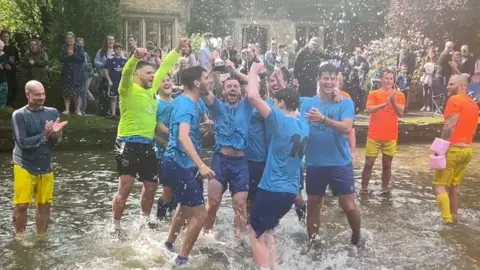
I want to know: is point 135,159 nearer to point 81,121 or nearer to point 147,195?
point 147,195

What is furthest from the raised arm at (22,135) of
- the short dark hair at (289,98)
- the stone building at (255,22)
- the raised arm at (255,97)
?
the stone building at (255,22)

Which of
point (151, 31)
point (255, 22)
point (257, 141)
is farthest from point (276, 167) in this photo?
point (255, 22)

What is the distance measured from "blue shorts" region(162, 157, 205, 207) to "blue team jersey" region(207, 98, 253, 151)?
0.66m

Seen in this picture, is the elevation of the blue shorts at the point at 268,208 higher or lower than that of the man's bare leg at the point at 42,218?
higher

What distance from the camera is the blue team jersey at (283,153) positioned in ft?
17.4

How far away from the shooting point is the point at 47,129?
6.18 m

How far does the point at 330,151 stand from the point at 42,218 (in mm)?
3101

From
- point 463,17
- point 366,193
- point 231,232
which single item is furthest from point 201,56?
point 463,17

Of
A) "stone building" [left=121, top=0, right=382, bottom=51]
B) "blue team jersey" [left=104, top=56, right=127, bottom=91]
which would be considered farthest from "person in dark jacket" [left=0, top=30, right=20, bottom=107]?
"stone building" [left=121, top=0, right=382, bottom=51]

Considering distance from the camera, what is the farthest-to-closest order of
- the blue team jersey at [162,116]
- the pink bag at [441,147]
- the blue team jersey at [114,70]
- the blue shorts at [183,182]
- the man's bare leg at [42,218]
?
the blue team jersey at [114,70], the pink bag at [441,147], the blue team jersey at [162,116], the man's bare leg at [42,218], the blue shorts at [183,182]

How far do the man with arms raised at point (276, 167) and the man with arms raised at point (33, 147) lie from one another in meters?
2.22

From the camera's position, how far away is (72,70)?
1407 centimetres

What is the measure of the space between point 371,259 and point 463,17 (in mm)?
20050

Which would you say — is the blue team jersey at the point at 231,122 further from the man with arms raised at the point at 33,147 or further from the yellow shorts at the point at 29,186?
the yellow shorts at the point at 29,186
